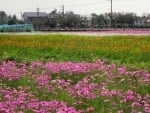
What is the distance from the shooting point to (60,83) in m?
8.77

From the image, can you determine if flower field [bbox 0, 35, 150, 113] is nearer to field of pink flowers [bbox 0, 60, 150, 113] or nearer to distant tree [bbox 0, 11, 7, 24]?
field of pink flowers [bbox 0, 60, 150, 113]

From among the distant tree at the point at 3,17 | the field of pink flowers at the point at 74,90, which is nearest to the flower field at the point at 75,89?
the field of pink flowers at the point at 74,90

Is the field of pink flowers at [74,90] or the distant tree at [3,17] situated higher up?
the distant tree at [3,17]

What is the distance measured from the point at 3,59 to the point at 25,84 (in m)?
5.19

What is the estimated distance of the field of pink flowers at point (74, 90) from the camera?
6.59 m

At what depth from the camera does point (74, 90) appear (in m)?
8.16

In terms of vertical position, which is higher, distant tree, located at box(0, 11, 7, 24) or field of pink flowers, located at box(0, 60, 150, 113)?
distant tree, located at box(0, 11, 7, 24)

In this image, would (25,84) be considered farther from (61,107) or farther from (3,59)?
(3,59)

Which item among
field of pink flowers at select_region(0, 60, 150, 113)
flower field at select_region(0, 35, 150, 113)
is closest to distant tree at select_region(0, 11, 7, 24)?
flower field at select_region(0, 35, 150, 113)

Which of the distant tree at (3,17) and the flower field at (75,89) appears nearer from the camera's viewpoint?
the flower field at (75,89)

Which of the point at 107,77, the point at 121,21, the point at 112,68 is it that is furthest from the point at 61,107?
the point at 121,21

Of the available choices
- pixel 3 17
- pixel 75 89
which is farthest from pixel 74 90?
pixel 3 17

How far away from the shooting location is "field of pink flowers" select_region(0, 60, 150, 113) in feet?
21.6

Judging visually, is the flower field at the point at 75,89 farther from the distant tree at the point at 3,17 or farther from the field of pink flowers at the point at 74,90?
the distant tree at the point at 3,17
